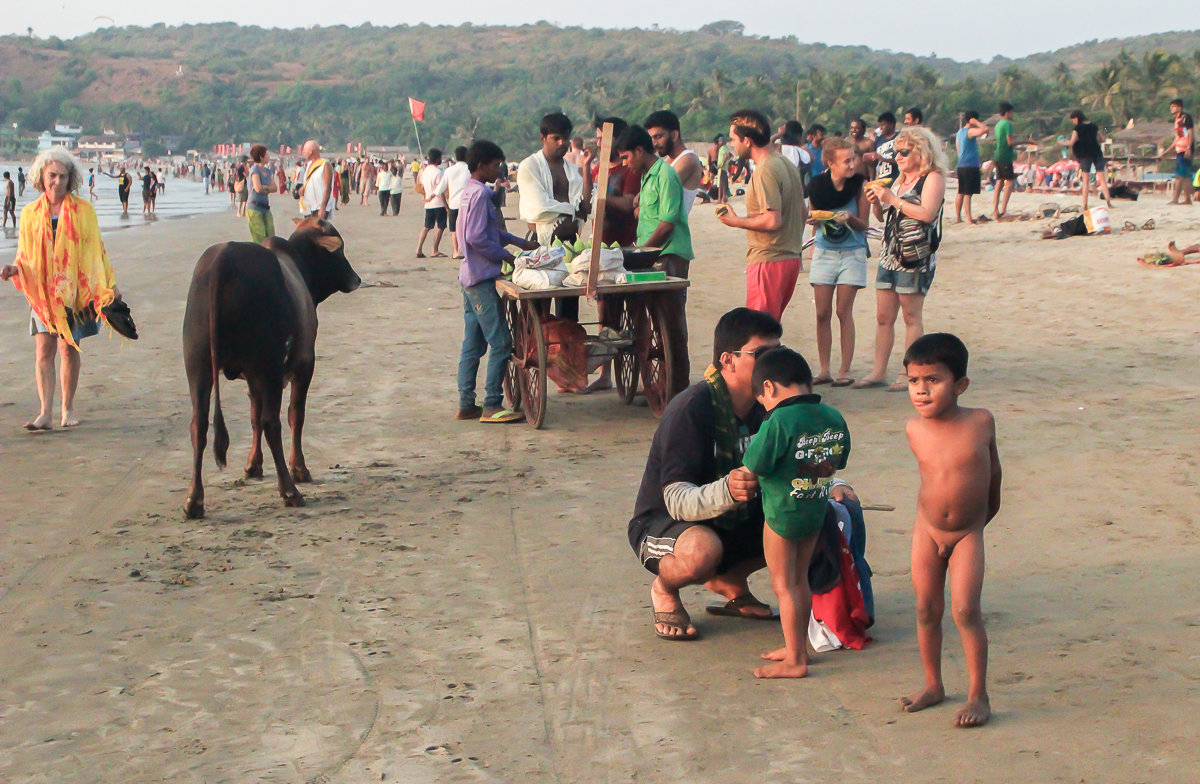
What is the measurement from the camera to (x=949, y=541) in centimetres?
404

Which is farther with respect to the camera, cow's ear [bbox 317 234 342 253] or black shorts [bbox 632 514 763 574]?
cow's ear [bbox 317 234 342 253]

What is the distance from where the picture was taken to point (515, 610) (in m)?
5.39

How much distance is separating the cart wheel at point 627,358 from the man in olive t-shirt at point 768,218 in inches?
34.8

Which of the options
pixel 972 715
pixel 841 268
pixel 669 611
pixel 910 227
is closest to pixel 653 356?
pixel 841 268

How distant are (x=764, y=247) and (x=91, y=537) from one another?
199 inches

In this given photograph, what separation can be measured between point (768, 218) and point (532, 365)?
2.01 meters

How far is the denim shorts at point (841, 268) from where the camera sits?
980 cm

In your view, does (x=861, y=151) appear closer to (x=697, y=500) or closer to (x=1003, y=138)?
(x=697, y=500)

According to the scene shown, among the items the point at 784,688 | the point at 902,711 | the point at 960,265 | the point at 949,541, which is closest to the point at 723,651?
the point at 784,688

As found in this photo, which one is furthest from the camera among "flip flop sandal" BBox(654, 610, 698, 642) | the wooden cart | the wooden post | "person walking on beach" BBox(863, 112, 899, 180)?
"person walking on beach" BBox(863, 112, 899, 180)

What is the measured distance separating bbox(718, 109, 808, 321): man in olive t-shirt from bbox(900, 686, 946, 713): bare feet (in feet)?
16.5

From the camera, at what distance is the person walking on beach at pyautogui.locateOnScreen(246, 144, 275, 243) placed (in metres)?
16.3

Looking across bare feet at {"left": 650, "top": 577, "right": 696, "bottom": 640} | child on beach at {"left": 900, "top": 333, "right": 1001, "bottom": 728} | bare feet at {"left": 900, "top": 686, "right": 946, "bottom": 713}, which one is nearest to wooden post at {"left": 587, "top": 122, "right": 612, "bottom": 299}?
bare feet at {"left": 650, "top": 577, "right": 696, "bottom": 640}

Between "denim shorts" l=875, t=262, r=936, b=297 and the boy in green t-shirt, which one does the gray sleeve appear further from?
"denim shorts" l=875, t=262, r=936, b=297
